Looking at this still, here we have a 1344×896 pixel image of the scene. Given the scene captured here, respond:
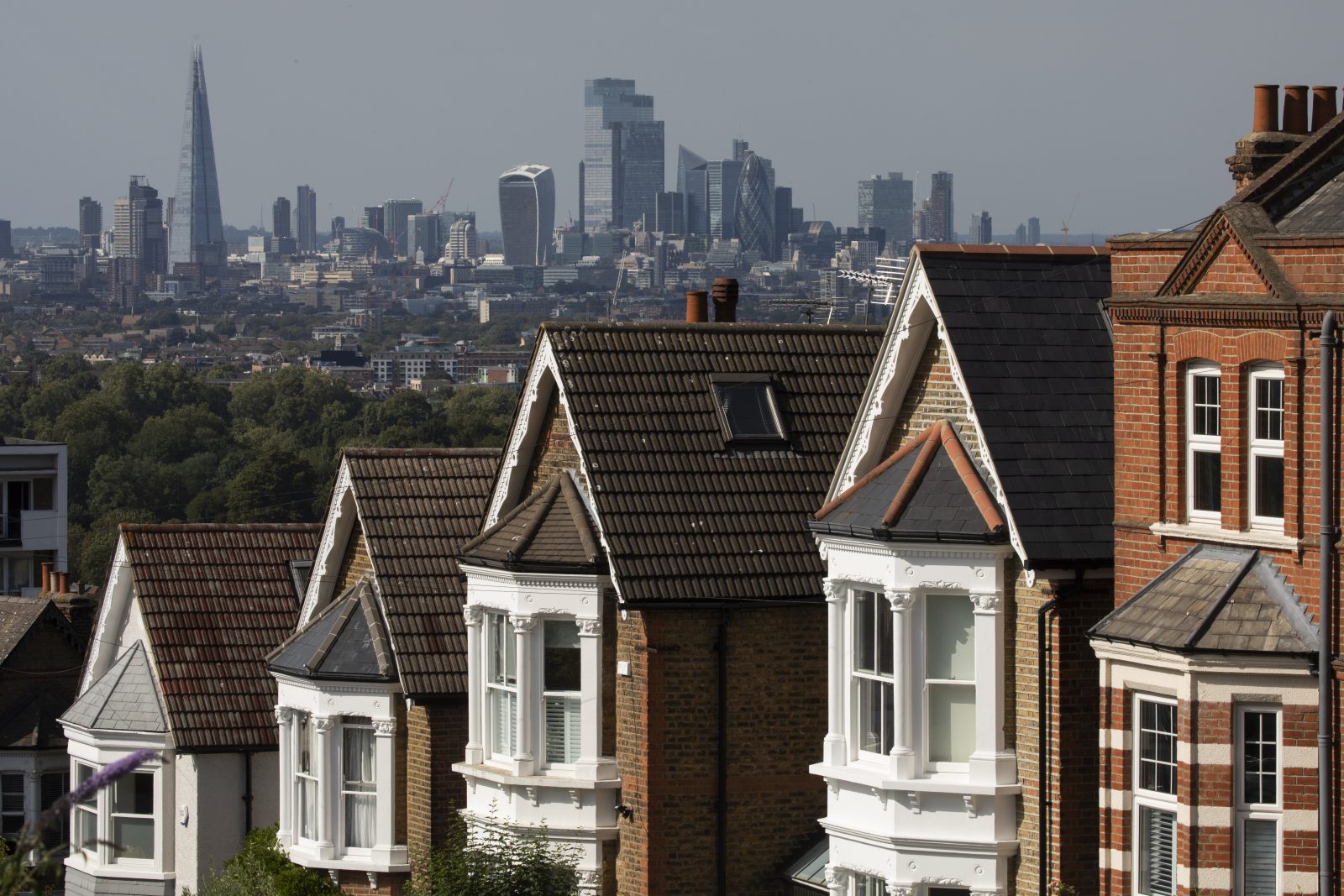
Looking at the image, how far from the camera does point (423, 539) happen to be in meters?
29.5

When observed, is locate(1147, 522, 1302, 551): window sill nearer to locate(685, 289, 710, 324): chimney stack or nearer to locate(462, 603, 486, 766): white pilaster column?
locate(462, 603, 486, 766): white pilaster column

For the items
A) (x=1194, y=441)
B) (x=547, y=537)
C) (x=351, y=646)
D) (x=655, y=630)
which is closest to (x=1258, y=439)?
(x=1194, y=441)

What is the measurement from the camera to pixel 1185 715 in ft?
62.8

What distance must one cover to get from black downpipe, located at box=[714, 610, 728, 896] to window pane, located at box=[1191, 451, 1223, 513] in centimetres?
627

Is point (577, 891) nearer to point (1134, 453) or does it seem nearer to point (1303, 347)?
point (1134, 453)

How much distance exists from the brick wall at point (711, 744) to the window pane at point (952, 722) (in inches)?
131

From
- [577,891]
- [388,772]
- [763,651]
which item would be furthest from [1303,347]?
[388,772]

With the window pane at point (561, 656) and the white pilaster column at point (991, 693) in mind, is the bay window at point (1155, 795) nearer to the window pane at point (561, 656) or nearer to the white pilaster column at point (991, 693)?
the white pilaster column at point (991, 693)

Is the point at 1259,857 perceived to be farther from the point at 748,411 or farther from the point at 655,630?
the point at 748,411

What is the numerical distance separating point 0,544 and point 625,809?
52810 mm

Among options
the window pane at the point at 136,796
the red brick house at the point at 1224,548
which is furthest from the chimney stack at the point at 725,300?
the window pane at the point at 136,796

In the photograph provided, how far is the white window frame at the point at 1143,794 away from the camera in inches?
768

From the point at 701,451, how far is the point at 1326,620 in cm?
881

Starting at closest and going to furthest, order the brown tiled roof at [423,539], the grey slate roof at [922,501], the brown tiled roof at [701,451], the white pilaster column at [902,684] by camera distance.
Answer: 1. the grey slate roof at [922,501]
2. the white pilaster column at [902,684]
3. the brown tiled roof at [701,451]
4. the brown tiled roof at [423,539]
